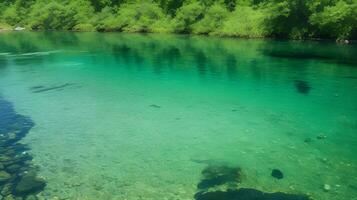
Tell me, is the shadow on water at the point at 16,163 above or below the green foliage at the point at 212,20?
below

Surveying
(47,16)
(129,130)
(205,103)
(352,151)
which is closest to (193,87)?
(205,103)

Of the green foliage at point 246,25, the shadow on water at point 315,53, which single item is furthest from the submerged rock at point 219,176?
the green foliage at point 246,25

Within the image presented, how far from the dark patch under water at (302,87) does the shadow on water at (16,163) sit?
13577mm

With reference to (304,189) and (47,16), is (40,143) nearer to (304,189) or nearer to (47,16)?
(304,189)

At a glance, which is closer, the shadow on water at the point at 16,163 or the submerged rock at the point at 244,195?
the submerged rock at the point at 244,195

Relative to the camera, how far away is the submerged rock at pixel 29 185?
964 centimetres

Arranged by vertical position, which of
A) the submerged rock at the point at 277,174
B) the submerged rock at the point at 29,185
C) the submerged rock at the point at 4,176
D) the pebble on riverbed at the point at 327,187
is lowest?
the pebble on riverbed at the point at 327,187

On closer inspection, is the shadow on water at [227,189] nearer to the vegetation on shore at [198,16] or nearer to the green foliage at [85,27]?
the vegetation on shore at [198,16]

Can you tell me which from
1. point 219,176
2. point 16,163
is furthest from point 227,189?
point 16,163

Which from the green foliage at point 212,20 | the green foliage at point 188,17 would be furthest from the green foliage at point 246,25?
the green foliage at point 188,17

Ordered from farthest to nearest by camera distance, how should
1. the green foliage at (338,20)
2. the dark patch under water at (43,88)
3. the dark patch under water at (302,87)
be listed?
the green foliage at (338,20), the dark patch under water at (43,88), the dark patch under water at (302,87)

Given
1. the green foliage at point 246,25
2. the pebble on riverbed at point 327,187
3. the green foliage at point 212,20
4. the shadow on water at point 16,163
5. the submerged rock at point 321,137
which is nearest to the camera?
the pebble on riverbed at point 327,187

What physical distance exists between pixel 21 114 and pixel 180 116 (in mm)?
7053

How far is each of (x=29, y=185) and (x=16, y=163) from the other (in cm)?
183
